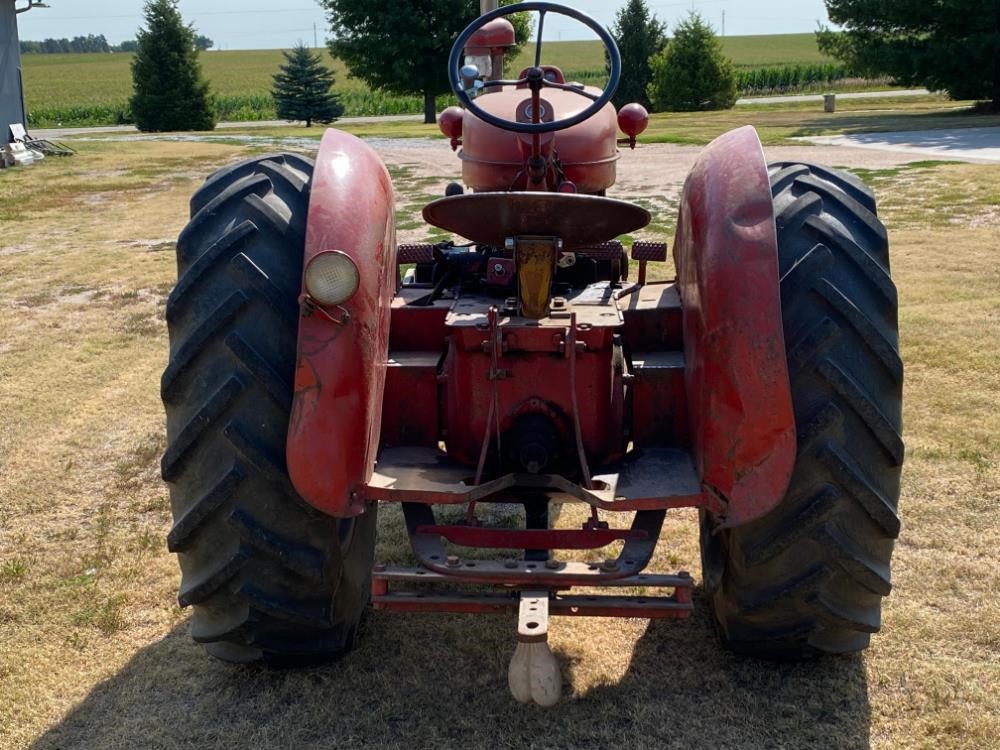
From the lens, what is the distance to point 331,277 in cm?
278

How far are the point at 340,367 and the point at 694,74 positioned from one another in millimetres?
36865

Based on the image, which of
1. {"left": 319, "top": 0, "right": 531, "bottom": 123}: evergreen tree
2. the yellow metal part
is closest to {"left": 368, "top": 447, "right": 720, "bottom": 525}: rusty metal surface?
the yellow metal part

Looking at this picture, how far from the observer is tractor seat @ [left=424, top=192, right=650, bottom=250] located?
2871 mm

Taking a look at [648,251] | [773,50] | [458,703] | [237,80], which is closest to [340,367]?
[458,703]

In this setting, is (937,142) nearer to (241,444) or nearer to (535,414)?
(535,414)

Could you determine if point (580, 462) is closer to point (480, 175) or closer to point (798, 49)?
point (480, 175)

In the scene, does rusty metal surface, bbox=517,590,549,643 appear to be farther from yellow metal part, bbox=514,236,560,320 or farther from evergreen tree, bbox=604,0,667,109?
evergreen tree, bbox=604,0,667,109

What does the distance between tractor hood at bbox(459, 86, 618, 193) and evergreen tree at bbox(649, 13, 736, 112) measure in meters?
34.3

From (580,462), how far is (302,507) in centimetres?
85

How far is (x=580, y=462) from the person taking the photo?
10.3ft

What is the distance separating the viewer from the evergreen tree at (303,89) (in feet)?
149

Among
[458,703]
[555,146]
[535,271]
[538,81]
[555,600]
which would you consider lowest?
[458,703]

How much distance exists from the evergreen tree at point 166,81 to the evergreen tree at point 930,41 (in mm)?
24558

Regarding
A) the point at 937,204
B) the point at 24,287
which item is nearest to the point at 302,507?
the point at 24,287
